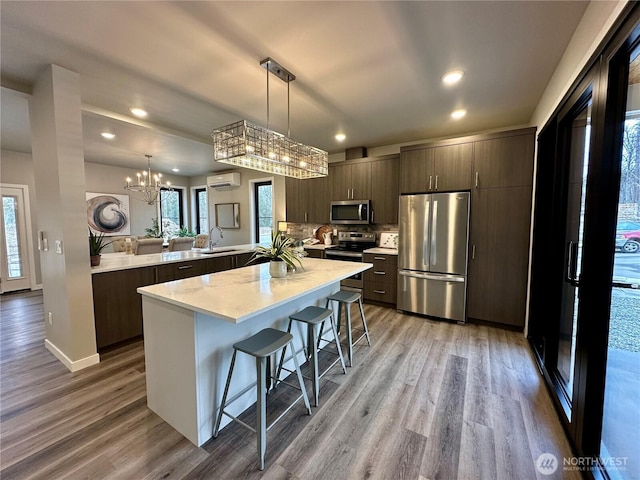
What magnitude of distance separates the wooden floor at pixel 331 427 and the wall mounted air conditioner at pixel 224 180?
4.68 m

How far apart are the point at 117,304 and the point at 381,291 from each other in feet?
11.4

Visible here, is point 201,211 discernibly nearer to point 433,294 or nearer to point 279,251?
point 279,251

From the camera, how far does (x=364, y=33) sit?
1823 millimetres

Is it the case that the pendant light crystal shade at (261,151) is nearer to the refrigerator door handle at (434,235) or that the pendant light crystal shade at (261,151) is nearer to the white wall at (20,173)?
the refrigerator door handle at (434,235)

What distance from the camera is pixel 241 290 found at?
6.40 feet

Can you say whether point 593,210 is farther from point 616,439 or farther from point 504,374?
point 504,374

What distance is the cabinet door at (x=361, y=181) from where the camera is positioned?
4.63m

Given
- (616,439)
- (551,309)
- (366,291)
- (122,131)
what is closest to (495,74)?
(551,309)

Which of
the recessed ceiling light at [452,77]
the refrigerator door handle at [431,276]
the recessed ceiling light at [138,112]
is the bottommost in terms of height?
the refrigerator door handle at [431,276]

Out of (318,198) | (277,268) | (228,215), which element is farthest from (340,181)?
(228,215)

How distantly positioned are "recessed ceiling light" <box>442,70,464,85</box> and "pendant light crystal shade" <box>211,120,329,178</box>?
1.36 meters

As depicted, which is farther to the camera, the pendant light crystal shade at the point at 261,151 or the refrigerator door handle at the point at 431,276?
the refrigerator door handle at the point at 431,276

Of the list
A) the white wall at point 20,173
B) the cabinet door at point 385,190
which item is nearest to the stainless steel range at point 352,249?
the cabinet door at point 385,190

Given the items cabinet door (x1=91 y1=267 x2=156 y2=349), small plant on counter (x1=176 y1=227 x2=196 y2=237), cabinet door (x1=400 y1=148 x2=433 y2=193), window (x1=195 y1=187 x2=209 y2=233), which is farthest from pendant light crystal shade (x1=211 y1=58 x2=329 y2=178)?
window (x1=195 y1=187 x2=209 y2=233)
